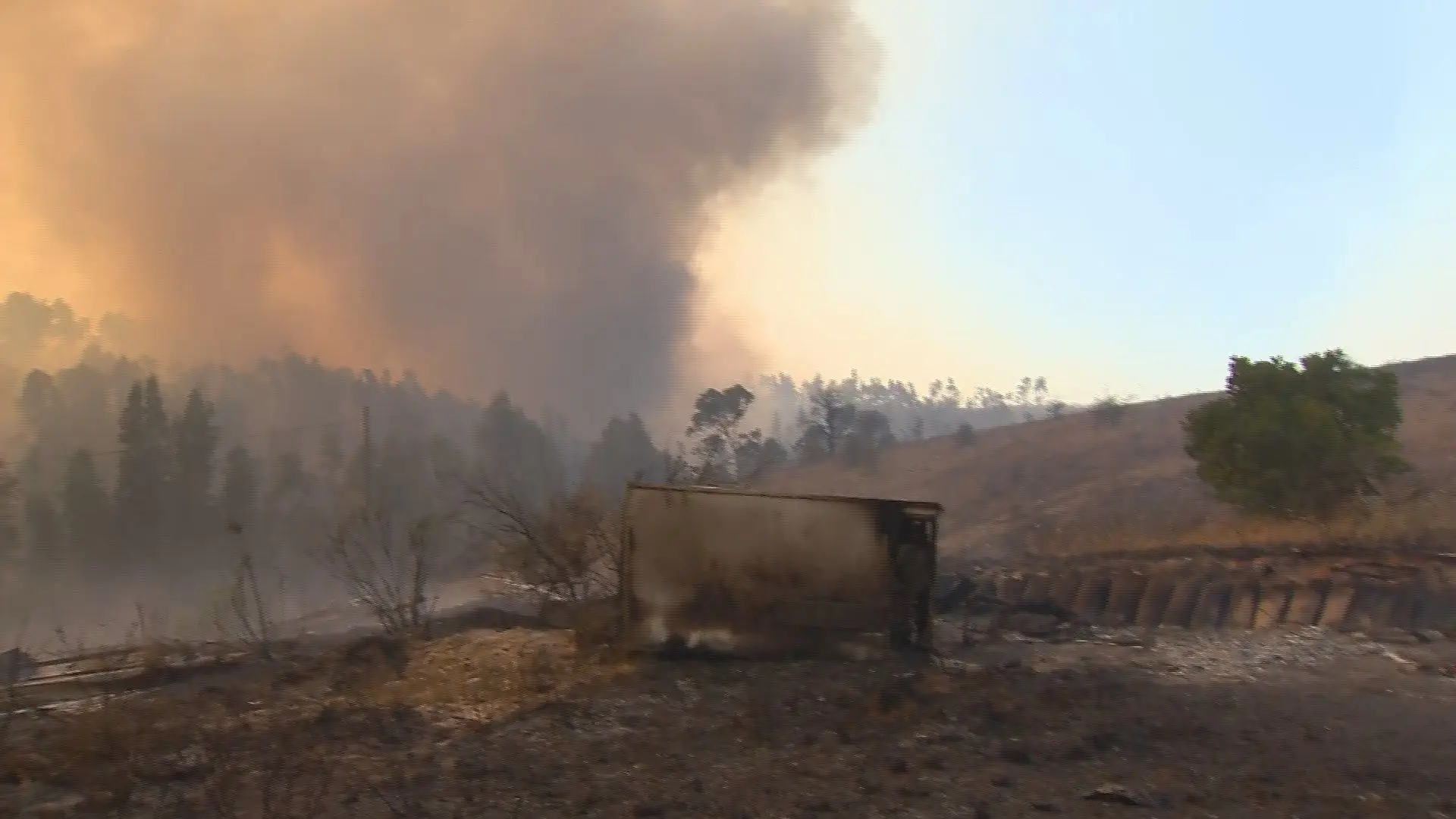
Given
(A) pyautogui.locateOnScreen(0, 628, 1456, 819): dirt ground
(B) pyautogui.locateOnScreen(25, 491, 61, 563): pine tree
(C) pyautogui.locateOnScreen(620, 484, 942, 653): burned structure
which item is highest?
(B) pyautogui.locateOnScreen(25, 491, 61, 563): pine tree

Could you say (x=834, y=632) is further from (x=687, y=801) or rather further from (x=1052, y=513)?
(x=1052, y=513)

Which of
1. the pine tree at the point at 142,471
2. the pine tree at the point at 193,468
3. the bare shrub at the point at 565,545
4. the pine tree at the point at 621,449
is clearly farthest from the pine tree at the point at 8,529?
the bare shrub at the point at 565,545

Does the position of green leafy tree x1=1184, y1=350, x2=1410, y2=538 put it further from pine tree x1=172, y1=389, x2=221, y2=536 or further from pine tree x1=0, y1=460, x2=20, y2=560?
pine tree x1=0, y1=460, x2=20, y2=560

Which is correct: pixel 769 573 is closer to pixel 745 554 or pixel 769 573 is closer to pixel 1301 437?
pixel 745 554

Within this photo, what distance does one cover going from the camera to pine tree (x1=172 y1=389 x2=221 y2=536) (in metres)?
54.4

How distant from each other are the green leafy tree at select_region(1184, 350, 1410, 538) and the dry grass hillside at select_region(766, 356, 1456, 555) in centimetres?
67

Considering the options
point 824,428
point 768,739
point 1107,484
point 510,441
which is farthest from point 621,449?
point 768,739

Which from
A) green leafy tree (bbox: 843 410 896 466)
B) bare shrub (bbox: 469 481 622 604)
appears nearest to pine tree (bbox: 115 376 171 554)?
green leafy tree (bbox: 843 410 896 466)

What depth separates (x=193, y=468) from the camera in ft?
180

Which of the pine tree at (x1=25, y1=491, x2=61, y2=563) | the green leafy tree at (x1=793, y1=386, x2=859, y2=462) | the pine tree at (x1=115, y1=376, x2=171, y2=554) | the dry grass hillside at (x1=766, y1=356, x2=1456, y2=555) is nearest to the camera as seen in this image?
the dry grass hillside at (x1=766, y1=356, x2=1456, y2=555)

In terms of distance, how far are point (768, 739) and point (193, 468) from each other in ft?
180

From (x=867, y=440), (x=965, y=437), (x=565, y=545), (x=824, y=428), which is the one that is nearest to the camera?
(x=565, y=545)

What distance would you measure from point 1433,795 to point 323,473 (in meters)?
64.6

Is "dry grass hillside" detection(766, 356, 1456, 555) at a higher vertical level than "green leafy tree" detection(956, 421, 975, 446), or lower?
lower
